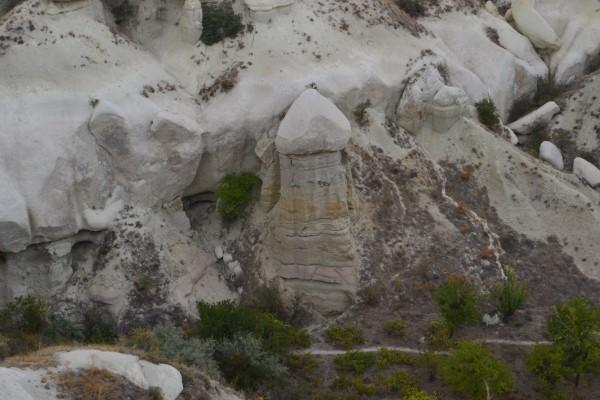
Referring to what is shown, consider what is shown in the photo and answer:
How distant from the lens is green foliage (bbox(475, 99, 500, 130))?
30641 mm

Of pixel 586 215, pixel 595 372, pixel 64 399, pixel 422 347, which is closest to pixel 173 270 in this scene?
pixel 422 347

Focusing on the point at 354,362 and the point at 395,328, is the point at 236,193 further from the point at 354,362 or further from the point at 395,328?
the point at 354,362

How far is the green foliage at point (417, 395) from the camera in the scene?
773 inches

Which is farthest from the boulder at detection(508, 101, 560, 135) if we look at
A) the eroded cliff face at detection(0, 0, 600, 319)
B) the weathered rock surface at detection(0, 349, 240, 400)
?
the weathered rock surface at detection(0, 349, 240, 400)

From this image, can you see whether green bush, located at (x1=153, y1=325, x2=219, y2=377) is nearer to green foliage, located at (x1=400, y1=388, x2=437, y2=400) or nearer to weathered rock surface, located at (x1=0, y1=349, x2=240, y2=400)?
weathered rock surface, located at (x1=0, y1=349, x2=240, y2=400)

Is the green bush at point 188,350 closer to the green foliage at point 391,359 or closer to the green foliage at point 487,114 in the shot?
the green foliage at point 391,359

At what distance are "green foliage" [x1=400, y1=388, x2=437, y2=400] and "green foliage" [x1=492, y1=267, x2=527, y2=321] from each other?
496 centimetres

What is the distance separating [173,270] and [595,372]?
42.4 ft

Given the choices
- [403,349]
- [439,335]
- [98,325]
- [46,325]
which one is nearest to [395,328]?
[403,349]

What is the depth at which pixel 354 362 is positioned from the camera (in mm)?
22641

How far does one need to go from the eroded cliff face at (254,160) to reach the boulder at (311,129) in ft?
0.16

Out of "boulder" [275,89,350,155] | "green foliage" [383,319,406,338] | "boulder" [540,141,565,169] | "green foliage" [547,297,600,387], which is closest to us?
"green foliage" [547,297,600,387]

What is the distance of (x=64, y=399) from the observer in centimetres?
1426

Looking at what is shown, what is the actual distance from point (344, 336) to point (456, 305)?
3.64m
